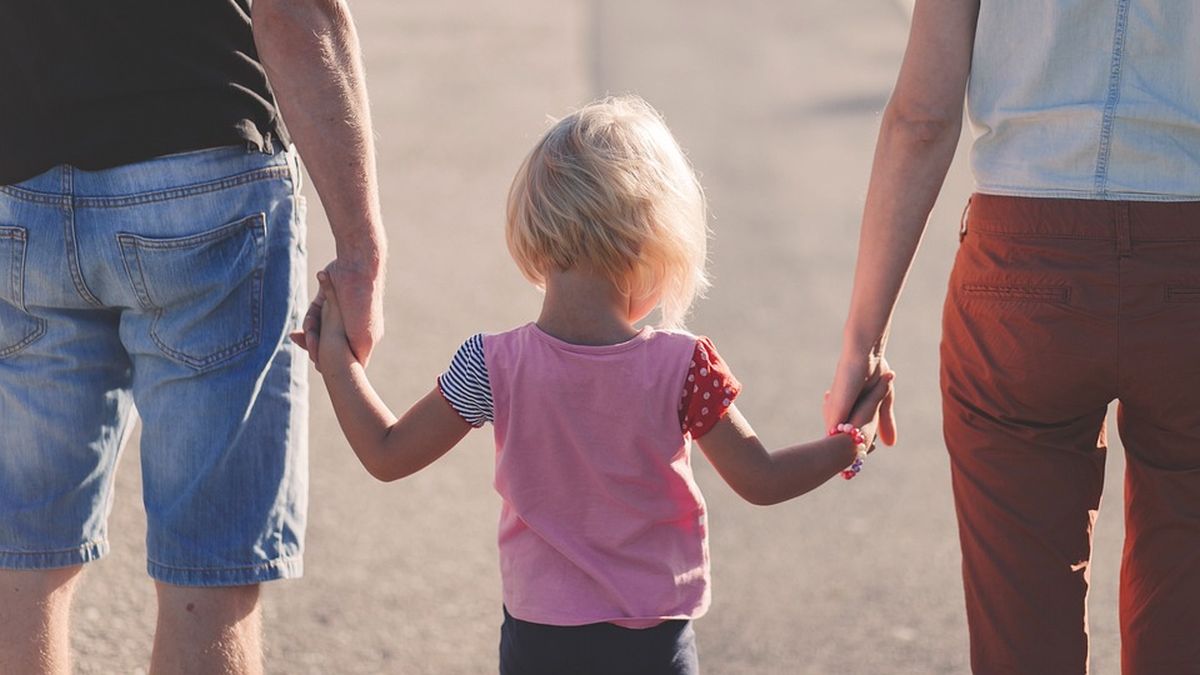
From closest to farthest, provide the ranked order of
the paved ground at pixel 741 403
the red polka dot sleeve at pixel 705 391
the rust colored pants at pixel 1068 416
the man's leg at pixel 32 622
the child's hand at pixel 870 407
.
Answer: the red polka dot sleeve at pixel 705 391 → the rust colored pants at pixel 1068 416 → the man's leg at pixel 32 622 → the child's hand at pixel 870 407 → the paved ground at pixel 741 403

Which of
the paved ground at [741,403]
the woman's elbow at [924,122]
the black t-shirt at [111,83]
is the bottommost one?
the paved ground at [741,403]

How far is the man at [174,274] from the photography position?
109 inches

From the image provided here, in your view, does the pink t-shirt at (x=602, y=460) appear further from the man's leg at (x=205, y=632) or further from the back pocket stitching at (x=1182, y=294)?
the back pocket stitching at (x=1182, y=294)

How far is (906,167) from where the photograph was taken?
3.04 metres

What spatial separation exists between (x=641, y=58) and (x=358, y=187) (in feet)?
37.6

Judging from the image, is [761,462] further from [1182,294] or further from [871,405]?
[1182,294]

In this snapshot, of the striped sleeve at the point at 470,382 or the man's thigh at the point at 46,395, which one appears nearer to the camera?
the striped sleeve at the point at 470,382

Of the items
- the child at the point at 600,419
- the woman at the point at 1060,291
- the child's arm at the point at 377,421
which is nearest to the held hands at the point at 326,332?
the child's arm at the point at 377,421

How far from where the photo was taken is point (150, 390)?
282 cm

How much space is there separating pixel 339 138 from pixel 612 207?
0.50 metres

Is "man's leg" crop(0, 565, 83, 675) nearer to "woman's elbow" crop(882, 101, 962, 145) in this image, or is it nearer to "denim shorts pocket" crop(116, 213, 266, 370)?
"denim shorts pocket" crop(116, 213, 266, 370)

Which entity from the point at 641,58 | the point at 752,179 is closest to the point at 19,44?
the point at 752,179

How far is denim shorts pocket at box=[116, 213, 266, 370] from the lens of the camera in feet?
9.12

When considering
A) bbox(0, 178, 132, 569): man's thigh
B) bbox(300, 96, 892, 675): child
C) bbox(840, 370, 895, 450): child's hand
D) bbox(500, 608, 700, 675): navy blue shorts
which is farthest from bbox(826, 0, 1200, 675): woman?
bbox(0, 178, 132, 569): man's thigh
